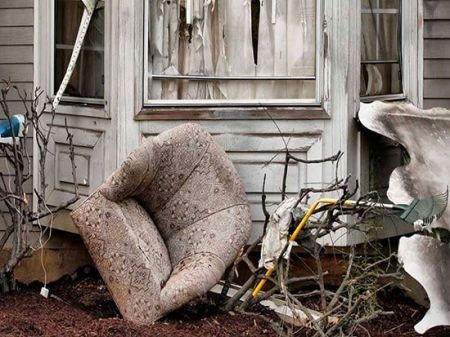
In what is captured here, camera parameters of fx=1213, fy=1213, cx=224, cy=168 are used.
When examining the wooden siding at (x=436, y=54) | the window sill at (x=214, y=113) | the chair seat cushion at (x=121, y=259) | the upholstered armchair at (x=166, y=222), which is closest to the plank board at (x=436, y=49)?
the wooden siding at (x=436, y=54)

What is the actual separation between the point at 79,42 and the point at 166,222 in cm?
145

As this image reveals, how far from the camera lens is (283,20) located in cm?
766

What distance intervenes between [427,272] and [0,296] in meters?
2.63

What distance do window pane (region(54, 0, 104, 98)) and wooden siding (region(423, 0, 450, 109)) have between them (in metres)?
2.24

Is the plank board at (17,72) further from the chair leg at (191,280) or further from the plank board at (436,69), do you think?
the plank board at (436,69)

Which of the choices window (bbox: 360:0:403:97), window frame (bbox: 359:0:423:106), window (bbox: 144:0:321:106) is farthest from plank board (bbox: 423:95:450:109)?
window (bbox: 144:0:321:106)

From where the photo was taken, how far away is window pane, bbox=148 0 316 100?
25.1 feet

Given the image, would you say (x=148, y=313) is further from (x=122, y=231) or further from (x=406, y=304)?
(x=406, y=304)

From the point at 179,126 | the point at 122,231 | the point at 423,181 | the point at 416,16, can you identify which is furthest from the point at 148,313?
the point at 416,16

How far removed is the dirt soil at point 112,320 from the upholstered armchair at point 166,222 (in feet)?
0.58

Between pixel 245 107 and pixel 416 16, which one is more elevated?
pixel 416 16

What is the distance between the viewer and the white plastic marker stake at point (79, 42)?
7.93 metres

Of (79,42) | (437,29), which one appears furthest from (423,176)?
(79,42)

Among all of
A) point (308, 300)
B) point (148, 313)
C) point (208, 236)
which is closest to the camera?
point (148, 313)
